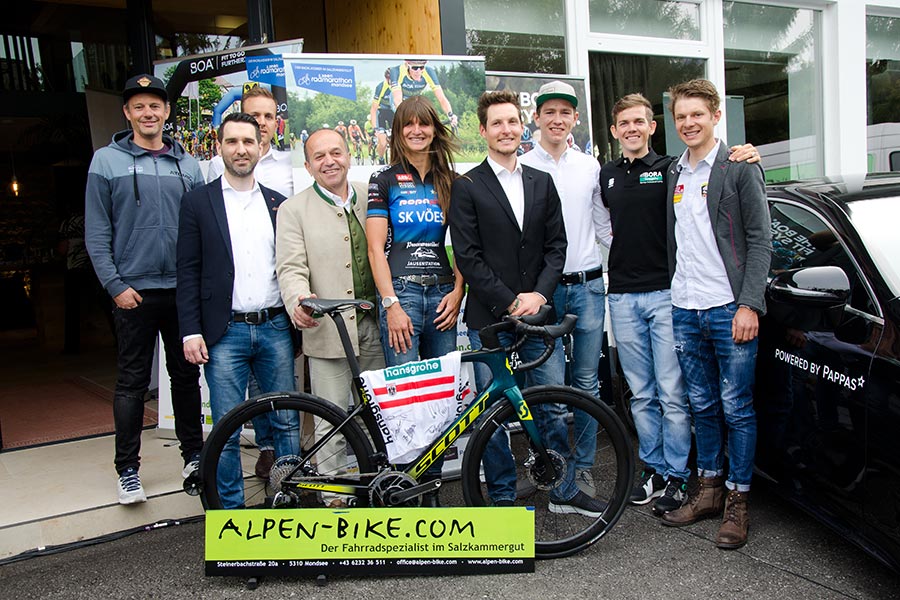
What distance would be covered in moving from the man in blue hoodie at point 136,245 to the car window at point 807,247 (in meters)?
2.97

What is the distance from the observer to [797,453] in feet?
10.3

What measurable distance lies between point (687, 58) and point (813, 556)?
5708 mm

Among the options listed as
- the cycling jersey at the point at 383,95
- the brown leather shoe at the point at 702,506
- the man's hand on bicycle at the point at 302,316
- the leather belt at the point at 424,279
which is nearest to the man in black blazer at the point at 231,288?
the man's hand on bicycle at the point at 302,316

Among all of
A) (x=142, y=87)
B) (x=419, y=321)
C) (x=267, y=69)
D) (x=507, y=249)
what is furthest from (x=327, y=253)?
(x=267, y=69)

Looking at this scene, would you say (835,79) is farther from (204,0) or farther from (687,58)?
(204,0)

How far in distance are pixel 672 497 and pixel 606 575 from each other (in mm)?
750

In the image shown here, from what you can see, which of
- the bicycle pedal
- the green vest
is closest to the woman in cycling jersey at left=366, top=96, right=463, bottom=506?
the green vest

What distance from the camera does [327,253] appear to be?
3.46 meters

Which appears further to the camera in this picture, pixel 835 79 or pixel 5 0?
pixel 835 79

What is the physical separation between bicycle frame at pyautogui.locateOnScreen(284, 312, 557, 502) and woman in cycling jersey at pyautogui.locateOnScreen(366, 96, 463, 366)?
33cm

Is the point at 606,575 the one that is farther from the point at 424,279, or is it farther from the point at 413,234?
the point at 413,234

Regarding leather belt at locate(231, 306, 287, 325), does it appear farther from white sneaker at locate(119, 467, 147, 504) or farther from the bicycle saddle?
white sneaker at locate(119, 467, 147, 504)

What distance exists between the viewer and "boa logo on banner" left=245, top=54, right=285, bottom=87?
4316 millimetres

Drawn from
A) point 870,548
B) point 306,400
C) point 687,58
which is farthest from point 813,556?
point 687,58
